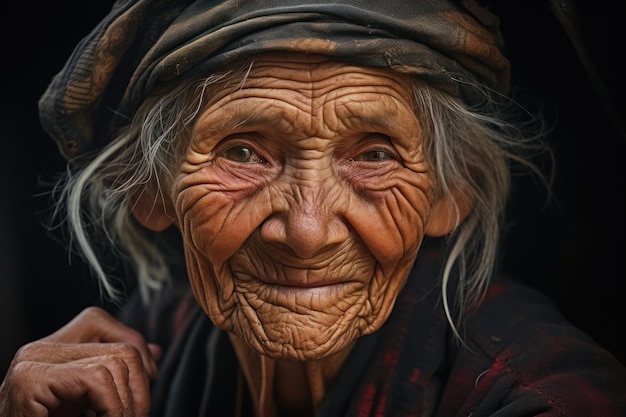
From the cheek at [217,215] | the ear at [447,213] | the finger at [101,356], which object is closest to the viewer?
the cheek at [217,215]

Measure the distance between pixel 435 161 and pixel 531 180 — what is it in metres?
0.79

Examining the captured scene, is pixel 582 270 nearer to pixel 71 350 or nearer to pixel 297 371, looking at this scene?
pixel 297 371

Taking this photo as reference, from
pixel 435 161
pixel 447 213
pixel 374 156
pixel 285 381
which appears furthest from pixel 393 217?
pixel 285 381

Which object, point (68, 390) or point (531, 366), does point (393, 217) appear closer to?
point (531, 366)

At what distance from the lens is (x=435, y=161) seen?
7.29ft

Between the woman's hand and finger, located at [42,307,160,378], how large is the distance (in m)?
0.07

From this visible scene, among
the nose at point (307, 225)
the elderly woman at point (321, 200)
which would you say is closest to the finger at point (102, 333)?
the elderly woman at point (321, 200)

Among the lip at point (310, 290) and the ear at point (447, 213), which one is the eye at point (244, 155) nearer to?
the lip at point (310, 290)

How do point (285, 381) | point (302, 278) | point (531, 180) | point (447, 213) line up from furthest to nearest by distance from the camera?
point (531, 180), point (285, 381), point (447, 213), point (302, 278)

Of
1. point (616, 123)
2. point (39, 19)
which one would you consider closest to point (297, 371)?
point (616, 123)

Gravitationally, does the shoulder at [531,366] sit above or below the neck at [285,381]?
above

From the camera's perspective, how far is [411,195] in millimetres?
2072

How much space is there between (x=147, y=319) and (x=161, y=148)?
1163 mm

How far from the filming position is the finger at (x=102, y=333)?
2492mm
